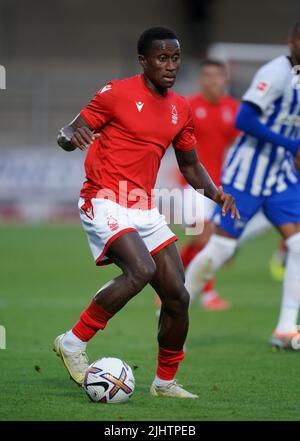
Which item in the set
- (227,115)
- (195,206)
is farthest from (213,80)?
(195,206)

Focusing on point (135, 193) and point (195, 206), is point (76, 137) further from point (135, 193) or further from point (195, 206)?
point (195, 206)

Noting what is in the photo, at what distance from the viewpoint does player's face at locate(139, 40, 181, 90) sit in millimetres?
6328

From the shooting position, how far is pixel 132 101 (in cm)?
638

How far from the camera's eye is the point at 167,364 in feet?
21.2

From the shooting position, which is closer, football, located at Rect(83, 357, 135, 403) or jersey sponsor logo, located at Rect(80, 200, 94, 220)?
football, located at Rect(83, 357, 135, 403)

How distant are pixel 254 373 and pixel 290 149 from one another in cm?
212

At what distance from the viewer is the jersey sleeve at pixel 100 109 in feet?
20.5

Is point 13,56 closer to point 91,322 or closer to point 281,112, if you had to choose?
point 281,112

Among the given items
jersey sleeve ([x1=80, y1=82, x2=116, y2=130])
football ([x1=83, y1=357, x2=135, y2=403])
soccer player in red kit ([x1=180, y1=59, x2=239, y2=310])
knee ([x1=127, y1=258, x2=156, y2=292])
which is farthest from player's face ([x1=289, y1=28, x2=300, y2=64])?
soccer player in red kit ([x1=180, y1=59, x2=239, y2=310])

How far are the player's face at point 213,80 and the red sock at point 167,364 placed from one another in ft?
21.8

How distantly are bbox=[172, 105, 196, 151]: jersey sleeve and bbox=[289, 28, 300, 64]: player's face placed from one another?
6.65ft

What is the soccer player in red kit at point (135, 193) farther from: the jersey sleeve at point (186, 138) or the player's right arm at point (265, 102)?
the player's right arm at point (265, 102)

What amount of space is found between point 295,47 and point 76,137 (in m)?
3.11

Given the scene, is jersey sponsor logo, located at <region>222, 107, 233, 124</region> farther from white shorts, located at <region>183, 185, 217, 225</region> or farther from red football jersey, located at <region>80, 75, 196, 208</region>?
red football jersey, located at <region>80, 75, 196, 208</region>
